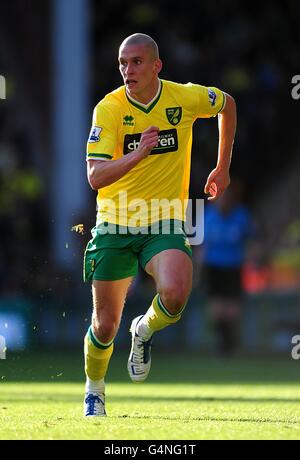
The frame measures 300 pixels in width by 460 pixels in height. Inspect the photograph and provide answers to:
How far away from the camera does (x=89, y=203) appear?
20.8 m

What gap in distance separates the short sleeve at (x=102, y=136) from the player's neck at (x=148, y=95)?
9.7 inches

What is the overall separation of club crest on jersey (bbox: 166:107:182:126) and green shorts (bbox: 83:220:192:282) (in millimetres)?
653

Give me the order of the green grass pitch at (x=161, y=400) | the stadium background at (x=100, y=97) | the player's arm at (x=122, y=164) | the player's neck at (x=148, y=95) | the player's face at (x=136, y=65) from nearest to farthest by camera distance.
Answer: the green grass pitch at (x=161, y=400) < the player's arm at (x=122, y=164) < the player's face at (x=136, y=65) < the player's neck at (x=148, y=95) < the stadium background at (x=100, y=97)

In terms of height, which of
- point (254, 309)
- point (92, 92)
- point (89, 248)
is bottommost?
point (254, 309)

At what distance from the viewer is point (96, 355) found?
27.4 ft

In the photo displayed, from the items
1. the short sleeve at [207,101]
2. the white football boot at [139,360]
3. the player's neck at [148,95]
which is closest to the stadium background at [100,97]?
the short sleeve at [207,101]

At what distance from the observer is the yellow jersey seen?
8.28 metres

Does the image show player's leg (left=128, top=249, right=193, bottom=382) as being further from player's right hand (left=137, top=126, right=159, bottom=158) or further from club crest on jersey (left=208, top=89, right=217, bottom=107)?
club crest on jersey (left=208, top=89, right=217, bottom=107)

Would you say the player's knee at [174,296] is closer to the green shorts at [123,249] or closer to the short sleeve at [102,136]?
the green shorts at [123,249]

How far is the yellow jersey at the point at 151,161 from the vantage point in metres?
8.28

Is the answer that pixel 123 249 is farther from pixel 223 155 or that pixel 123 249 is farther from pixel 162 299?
pixel 223 155

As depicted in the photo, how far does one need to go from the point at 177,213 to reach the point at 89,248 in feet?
2.04

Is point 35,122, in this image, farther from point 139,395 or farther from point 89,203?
point 139,395

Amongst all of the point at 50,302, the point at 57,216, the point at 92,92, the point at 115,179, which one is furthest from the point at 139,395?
the point at 92,92
